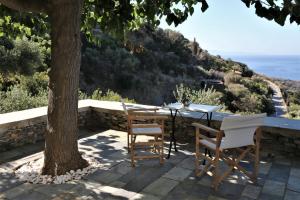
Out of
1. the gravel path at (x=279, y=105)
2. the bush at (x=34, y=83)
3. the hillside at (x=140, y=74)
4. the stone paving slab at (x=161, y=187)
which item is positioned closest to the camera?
the stone paving slab at (x=161, y=187)

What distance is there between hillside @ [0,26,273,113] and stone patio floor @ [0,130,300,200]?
3051 mm

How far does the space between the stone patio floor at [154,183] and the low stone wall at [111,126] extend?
0.22m

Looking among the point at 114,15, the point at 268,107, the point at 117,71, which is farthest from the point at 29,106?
the point at 268,107

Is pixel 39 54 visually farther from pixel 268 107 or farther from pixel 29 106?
pixel 268 107

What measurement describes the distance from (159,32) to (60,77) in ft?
79.3

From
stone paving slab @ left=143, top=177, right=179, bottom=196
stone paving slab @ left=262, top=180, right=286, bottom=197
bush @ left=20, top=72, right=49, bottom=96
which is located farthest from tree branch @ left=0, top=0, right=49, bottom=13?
bush @ left=20, top=72, right=49, bottom=96

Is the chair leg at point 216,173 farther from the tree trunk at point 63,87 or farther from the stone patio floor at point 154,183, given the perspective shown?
the tree trunk at point 63,87

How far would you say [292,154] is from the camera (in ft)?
16.1

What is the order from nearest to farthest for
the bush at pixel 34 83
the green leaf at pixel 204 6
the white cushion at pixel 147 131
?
the green leaf at pixel 204 6
the white cushion at pixel 147 131
the bush at pixel 34 83

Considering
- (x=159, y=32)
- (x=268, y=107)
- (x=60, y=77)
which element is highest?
(x=159, y=32)

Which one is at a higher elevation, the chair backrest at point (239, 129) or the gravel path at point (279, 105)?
the chair backrest at point (239, 129)

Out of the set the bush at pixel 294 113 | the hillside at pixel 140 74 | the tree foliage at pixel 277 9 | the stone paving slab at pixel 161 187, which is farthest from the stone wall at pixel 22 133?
the bush at pixel 294 113

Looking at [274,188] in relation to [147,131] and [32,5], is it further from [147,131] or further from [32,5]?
[32,5]

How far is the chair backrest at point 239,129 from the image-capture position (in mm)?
3556
